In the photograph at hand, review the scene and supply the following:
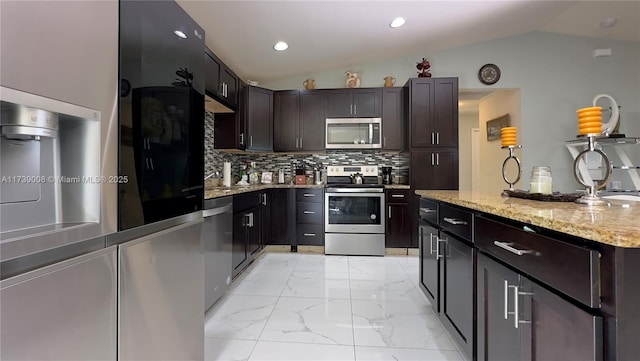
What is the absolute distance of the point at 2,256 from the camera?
1.80 feet

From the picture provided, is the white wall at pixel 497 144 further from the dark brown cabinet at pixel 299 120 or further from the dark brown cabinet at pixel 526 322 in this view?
the dark brown cabinet at pixel 526 322

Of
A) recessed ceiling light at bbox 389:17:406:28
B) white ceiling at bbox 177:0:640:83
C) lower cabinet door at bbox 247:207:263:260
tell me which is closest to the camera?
white ceiling at bbox 177:0:640:83

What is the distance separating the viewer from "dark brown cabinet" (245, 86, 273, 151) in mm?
3764

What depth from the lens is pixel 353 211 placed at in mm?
3723

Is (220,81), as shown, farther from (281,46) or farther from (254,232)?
(254,232)

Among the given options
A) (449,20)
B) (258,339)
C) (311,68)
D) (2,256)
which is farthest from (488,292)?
(311,68)

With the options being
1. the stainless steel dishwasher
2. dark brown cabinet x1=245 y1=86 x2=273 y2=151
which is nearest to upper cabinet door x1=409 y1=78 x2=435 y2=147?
dark brown cabinet x1=245 y1=86 x2=273 y2=151

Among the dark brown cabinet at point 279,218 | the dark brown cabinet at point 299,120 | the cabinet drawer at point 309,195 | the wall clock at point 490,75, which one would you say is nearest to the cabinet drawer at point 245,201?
the dark brown cabinet at point 279,218

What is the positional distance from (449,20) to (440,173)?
1825 mm

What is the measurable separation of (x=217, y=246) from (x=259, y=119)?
2232 mm

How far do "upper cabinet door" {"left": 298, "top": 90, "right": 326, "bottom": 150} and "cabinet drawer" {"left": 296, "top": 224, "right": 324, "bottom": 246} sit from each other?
113cm

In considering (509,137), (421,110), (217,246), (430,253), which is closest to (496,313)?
(430,253)

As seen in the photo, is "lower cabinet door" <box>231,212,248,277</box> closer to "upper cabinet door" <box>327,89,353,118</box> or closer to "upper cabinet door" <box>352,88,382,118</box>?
"upper cabinet door" <box>327,89,353,118</box>

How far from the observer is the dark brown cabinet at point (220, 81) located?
8.57 feet
